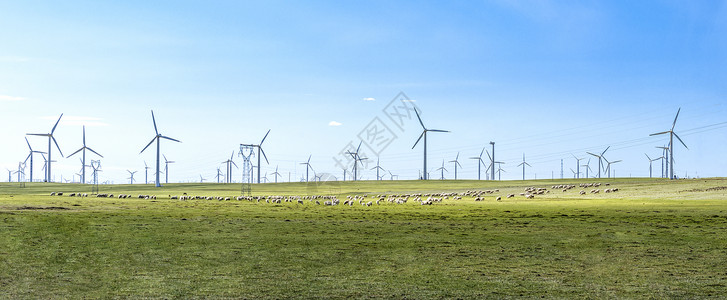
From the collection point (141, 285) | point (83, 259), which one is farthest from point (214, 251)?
point (141, 285)

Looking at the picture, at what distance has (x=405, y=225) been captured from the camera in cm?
2938

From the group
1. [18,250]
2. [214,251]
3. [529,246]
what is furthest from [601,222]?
[18,250]

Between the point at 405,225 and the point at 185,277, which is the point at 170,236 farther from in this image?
the point at 405,225

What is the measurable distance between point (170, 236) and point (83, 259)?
588 centimetres

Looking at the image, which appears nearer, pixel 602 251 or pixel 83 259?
pixel 83 259

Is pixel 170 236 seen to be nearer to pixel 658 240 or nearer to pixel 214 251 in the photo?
pixel 214 251

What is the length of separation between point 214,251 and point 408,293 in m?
8.22

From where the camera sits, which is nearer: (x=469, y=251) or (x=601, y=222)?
(x=469, y=251)

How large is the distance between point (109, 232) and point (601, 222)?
73.4 ft

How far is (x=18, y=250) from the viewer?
19312mm

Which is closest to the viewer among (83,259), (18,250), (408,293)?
(408,293)

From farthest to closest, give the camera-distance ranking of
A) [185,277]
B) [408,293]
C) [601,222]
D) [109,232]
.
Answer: [601,222] → [109,232] → [185,277] → [408,293]

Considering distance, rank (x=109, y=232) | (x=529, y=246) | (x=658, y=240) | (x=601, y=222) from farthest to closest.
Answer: (x=601, y=222) → (x=109, y=232) → (x=658, y=240) → (x=529, y=246)

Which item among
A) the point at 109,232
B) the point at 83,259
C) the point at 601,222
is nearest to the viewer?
the point at 83,259
